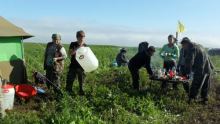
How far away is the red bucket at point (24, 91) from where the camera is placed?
18.2 ft

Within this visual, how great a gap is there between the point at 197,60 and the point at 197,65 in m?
0.14

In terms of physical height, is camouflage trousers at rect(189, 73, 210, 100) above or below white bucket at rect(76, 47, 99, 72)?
below

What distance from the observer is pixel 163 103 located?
5.91m

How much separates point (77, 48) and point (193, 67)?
3.19m

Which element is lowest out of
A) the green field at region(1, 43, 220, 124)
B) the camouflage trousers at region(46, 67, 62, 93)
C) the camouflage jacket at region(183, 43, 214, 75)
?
the green field at region(1, 43, 220, 124)

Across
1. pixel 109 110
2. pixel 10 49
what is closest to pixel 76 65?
pixel 109 110

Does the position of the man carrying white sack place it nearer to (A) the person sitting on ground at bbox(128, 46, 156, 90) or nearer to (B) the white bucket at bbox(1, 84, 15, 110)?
(B) the white bucket at bbox(1, 84, 15, 110)

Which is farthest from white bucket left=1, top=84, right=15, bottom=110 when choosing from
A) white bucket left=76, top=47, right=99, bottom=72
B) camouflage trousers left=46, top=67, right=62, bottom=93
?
white bucket left=76, top=47, right=99, bottom=72

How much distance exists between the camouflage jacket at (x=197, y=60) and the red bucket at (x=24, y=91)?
413 cm

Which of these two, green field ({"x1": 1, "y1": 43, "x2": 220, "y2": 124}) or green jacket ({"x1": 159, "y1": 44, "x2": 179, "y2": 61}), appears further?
green jacket ({"x1": 159, "y1": 44, "x2": 179, "y2": 61})

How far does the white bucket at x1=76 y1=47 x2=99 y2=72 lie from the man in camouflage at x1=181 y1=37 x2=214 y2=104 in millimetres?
2408

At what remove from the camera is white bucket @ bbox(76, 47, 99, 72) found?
5.40 metres

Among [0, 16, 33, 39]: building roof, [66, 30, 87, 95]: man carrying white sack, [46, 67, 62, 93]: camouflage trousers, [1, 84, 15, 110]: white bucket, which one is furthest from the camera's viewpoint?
[46, 67, 62, 93]: camouflage trousers

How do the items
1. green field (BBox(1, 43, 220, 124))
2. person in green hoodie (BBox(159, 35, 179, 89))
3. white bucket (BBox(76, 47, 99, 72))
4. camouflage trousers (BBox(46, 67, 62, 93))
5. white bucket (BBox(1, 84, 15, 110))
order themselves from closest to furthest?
1. green field (BBox(1, 43, 220, 124))
2. white bucket (BBox(1, 84, 15, 110))
3. white bucket (BBox(76, 47, 99, 72))
4. camouflage trousers (BBox(46, 67, 62, 93))
5. person in green hoodie (BBox(159, 35, 179, 89))
